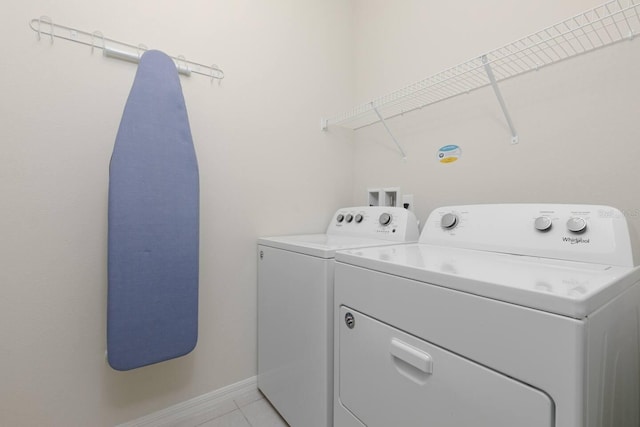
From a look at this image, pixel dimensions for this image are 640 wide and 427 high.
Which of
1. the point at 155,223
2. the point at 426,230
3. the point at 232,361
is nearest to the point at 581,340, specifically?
the point at 426,230

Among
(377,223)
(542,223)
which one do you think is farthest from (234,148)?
(542,223)

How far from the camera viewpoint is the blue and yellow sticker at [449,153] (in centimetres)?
143

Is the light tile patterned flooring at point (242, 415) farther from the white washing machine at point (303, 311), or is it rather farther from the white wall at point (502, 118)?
the white wall at point (502, 118)

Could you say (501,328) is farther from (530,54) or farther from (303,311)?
(530,54)

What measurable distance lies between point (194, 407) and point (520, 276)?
156cm

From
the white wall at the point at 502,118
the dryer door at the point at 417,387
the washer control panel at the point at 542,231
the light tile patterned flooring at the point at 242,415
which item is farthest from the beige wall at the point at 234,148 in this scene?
the dryer door at the point at 417,387

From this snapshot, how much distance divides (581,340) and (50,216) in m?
1.65

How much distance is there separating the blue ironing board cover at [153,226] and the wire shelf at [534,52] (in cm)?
104

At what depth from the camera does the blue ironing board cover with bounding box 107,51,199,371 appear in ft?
3.59

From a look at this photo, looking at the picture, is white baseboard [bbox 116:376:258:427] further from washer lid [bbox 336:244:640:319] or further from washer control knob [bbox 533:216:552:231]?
washer control knob [bbox 533:216:552:231]

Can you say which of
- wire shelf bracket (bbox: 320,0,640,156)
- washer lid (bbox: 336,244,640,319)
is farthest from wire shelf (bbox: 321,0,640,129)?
washer lid (bbox: 336,244,640,319)

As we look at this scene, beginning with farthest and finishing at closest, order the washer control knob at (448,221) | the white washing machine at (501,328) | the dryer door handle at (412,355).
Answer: the washer control knob at (448,221) → the dryer door handle at (412,355) → the white washing machine at (501,328)

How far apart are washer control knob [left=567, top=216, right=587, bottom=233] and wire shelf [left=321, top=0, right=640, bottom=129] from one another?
589mm

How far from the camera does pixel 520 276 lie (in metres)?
0.63
